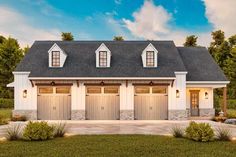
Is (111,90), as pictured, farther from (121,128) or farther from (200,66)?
(200,66)

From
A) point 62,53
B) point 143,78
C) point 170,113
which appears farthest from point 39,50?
point 170,113

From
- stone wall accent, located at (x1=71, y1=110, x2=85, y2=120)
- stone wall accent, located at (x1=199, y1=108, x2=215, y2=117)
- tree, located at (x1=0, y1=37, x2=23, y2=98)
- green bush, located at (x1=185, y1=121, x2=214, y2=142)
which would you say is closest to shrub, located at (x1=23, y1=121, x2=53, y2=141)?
green bush, located at (x1=185, y1=121, x2=214, y2=142)

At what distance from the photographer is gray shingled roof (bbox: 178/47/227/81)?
2914 cm

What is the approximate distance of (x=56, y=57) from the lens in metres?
28.2

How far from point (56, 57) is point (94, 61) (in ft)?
11.2

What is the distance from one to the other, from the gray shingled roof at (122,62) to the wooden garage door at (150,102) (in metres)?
1.42

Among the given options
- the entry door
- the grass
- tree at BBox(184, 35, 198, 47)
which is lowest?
the grass

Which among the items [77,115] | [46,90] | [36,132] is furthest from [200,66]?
[36,132]

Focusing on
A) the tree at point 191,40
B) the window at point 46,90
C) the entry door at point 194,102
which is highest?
the tree at point 191,40

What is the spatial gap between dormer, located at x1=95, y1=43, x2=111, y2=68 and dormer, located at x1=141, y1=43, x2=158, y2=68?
3.08 meters

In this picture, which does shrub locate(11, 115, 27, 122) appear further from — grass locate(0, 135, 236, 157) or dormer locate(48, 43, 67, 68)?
grass locate(0, 135, 236, 157)

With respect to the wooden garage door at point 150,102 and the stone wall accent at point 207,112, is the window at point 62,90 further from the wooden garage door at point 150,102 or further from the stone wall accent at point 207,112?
the stone wall accent at point 207,112

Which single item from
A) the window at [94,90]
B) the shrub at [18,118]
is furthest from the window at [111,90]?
the shrub at [18,118]

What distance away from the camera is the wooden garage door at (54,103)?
27.3 metres
